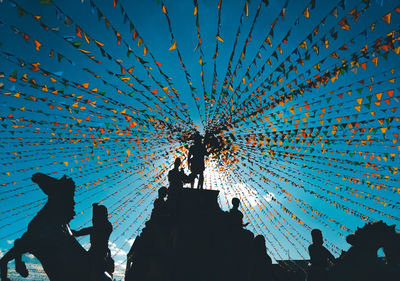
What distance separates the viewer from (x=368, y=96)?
4699 mm

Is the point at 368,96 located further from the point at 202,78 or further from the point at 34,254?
the point at 34,254

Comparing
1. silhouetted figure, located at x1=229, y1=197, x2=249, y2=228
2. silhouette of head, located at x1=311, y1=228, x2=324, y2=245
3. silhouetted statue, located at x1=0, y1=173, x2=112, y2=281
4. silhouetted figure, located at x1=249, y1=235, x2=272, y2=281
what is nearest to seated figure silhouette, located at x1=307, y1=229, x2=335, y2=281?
silhouette of head, located at x1=311, y1=228, x2=324, y2=245

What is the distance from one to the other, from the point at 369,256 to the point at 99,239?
4.27 metres

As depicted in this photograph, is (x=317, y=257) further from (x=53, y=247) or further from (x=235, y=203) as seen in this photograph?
(x=53, y=247)

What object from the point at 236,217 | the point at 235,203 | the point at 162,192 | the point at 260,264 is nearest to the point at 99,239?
the point at 162,192

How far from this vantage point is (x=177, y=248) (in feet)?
18.6

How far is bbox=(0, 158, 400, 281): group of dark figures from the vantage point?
2.70 m

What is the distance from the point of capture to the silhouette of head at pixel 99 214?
3617 millimetres

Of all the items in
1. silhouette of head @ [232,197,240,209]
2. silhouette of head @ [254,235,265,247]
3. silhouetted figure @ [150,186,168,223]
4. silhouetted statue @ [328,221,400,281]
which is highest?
silhouetted statue @ [328,221,400,281]

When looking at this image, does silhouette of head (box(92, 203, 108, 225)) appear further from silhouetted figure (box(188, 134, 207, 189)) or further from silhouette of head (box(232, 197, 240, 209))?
silhouetted figure (box(188, 134, 207, 189))

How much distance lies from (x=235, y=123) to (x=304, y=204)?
487 centimetres

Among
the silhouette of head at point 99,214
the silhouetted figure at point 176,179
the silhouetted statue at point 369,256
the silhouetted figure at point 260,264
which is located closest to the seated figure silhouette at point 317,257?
the silhouetted statue at point 369,256

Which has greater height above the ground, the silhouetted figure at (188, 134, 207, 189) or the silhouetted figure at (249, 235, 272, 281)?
the silhouetted figure at (188, 134, 207, 189)

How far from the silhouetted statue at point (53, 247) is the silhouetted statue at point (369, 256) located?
3615 mm
